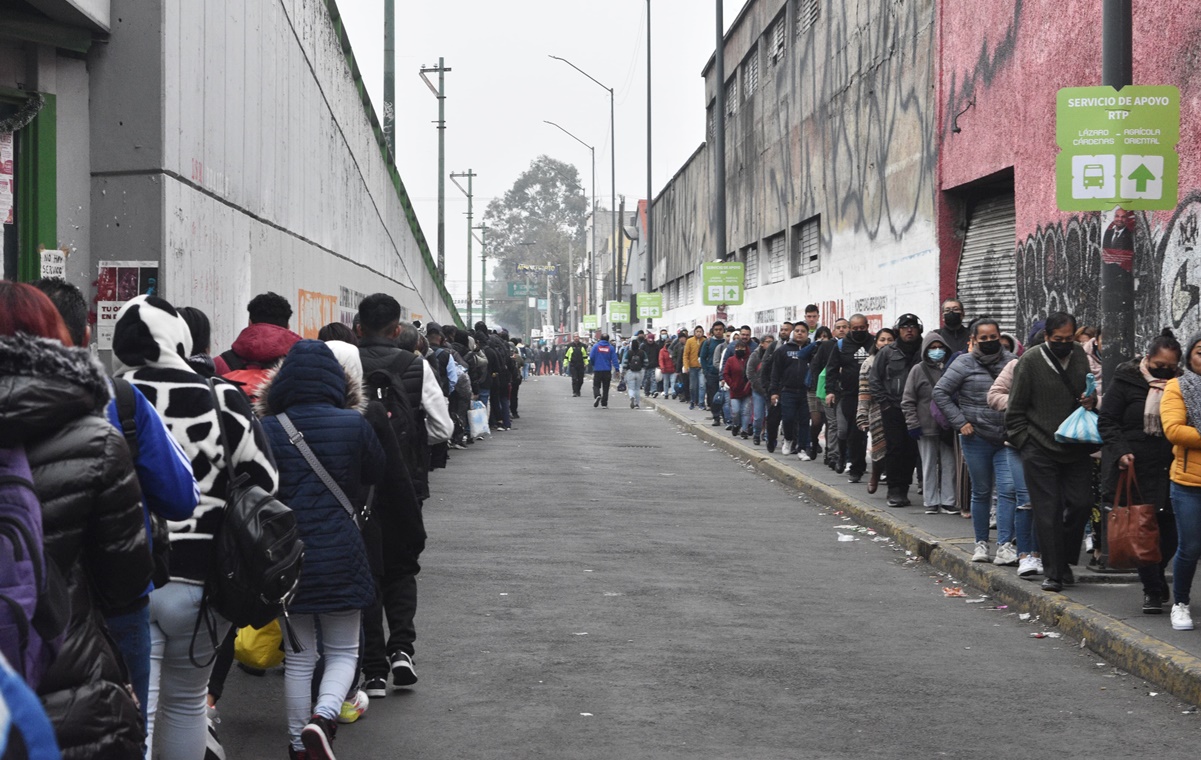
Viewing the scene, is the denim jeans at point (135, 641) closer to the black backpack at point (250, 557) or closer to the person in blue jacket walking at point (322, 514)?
the black backpack at point (250, 557)

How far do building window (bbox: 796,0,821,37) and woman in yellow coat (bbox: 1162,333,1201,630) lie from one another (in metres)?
19.9

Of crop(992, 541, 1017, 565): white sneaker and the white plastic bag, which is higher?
the white plastic bag

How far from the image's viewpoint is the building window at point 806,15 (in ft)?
88.9

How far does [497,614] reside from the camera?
8.94m

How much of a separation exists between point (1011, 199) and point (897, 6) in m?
5.23

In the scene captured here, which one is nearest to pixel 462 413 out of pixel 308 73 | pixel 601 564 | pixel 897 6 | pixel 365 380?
pixel 308 73

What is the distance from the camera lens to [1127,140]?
9.34 m

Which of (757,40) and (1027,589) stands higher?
(757,40)

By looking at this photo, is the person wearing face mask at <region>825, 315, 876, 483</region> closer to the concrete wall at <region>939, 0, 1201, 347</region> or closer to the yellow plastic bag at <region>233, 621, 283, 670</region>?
the concrete wall at <region>939, 0, 1201, 347</region>

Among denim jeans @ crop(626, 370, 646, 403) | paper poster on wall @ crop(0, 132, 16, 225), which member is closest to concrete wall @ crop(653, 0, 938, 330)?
denim jeans @ crop(626, 370, 646, 403)

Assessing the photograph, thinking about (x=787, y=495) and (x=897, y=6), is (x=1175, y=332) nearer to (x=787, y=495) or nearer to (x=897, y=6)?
(x=787, y=495)

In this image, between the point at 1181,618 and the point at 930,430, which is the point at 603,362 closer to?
the point at 930,430

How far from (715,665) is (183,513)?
4070mm

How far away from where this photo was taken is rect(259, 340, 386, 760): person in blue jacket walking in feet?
18.2
